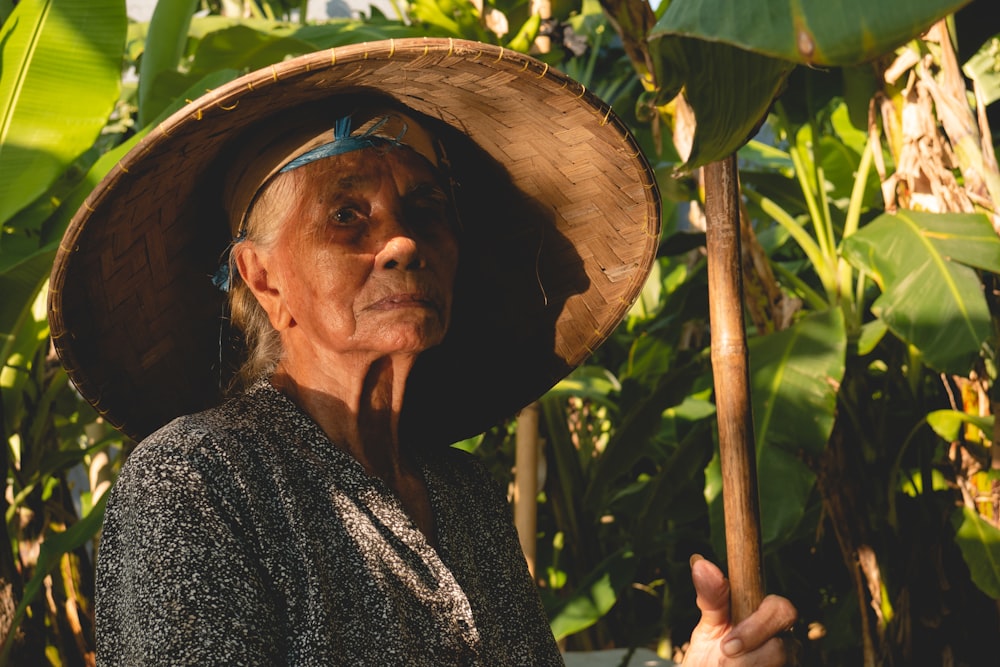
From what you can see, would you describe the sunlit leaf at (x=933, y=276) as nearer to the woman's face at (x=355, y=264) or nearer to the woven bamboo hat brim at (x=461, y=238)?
the woven bamboo hat brim at (x=461, y=238)

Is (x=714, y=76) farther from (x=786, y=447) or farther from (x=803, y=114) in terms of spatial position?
(x=803, y=114)

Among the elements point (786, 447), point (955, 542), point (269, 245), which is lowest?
point (955, 542)

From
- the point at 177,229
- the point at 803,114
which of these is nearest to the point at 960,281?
the point at 803,114

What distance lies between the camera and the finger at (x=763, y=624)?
105cm

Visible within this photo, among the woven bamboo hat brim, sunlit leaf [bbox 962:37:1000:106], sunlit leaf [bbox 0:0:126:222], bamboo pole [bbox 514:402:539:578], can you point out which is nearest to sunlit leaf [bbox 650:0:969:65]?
the woven bamboo hat brim

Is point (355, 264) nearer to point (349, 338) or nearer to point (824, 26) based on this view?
point (349, 338)

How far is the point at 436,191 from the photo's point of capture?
124 centimetres

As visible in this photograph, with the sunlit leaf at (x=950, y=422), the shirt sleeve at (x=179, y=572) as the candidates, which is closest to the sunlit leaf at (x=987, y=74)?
the sunlit leaf at (x=950, y=422)

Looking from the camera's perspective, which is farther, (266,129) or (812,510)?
(812,510)

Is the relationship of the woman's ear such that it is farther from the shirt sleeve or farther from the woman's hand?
the woman's hand

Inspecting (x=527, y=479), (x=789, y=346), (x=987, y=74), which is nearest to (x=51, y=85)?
(x=527, y=479)

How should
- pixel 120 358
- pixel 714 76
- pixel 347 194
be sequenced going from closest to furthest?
1. pixel 714 76
2. pixel 347 194
3. pixel 120 358

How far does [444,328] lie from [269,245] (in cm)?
22

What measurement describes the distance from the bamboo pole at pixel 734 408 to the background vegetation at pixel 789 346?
0.37m
